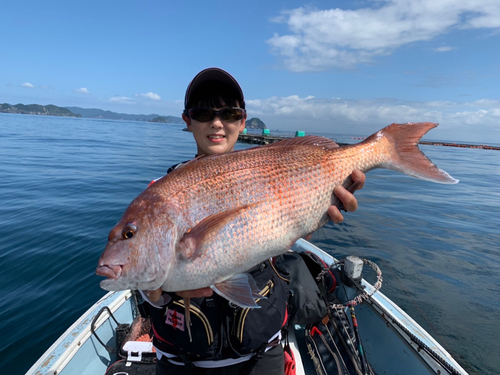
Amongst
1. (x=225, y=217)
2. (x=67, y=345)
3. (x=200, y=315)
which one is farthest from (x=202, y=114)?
(x=67, y=345)

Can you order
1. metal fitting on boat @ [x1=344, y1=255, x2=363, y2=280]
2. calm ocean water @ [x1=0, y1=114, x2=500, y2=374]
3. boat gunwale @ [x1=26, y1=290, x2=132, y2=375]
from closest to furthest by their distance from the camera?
boat gunwale @ [x1=26, y1=290, x2=132, y2=375] < metal fitting on boat @ [x1=344, y1=255, x2=363, y2=280] < calm ocean water @ [x1=0, y1=114, x2=500, y2=374]

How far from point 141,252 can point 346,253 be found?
28.9 ft

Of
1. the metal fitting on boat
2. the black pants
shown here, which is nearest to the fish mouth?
the black pants

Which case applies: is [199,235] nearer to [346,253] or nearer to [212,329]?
[212,329]

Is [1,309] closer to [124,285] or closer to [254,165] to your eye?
[124,285]

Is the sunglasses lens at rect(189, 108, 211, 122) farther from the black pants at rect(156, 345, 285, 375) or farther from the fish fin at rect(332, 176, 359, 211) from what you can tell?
the black pants at rect(156, 345, 285, 375)

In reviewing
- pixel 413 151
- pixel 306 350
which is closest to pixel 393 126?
pixel 413 151

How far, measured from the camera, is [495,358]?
5.73 metres

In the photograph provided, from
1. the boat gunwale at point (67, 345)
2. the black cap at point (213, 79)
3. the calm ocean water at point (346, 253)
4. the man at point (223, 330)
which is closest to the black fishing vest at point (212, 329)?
the man at point (223, 330)

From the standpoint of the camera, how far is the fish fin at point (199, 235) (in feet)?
6.00

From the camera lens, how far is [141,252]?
1.82m

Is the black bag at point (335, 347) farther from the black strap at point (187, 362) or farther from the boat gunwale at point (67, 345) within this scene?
the boat gunwale at point (67, 345)

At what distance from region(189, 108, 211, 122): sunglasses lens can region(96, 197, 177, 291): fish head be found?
1.10 metres

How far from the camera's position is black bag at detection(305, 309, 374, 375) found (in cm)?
372
